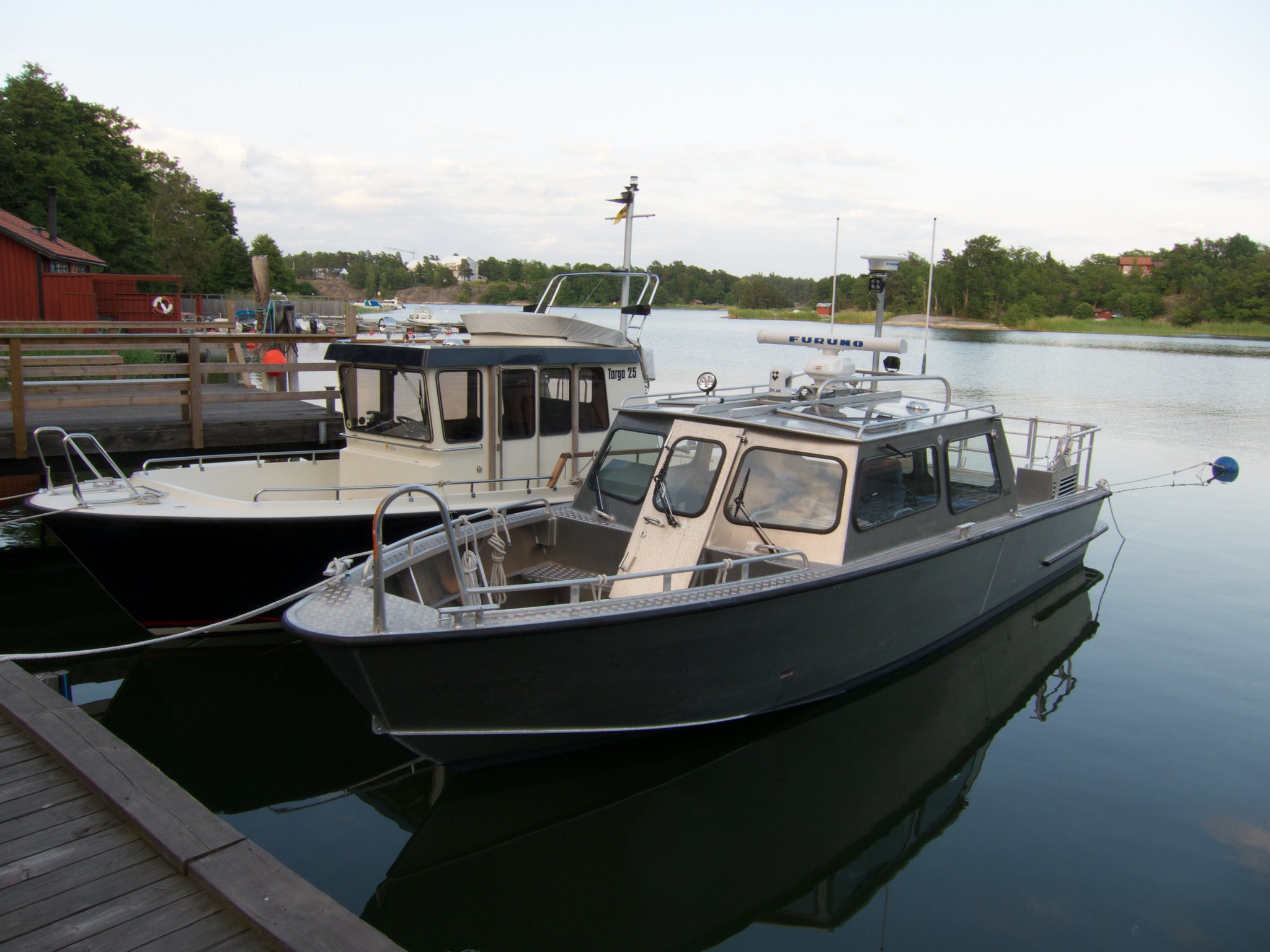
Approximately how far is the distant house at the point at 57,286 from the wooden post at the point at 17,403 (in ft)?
58.7

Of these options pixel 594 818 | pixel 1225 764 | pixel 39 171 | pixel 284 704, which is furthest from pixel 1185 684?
pixel 39 171

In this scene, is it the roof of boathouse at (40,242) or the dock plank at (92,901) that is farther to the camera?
the roof of boathouse at (40,242)

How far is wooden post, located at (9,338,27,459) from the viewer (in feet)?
29.2

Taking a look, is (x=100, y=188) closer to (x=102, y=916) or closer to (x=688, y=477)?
(x=688, y=477)

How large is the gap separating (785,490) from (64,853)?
4.59m

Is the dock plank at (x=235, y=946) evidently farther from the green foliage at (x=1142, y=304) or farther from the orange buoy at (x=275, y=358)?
the green foliage at (x=1142, y=304)

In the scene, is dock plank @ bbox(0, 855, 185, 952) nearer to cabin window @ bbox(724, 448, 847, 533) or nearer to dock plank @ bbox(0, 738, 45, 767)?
dock plank @ bbox(0, 738, 45, 767)

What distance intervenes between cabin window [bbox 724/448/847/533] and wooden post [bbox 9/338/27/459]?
7.54 meters

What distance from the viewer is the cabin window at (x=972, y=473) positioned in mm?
7258

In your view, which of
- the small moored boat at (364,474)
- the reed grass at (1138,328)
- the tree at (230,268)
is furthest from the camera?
the reed grass at (1138,328)

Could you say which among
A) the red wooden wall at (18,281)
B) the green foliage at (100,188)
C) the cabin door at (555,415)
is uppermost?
the green foliage at (100,188)

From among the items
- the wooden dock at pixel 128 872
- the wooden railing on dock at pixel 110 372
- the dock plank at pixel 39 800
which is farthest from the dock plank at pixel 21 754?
the wooden railing on dock at pixel 110 372

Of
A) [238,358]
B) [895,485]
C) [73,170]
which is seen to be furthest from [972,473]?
[73,170]

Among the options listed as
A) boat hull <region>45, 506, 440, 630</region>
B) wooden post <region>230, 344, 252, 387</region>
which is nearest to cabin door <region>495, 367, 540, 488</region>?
boat hull <region>45, 506, 440, 630</region>
